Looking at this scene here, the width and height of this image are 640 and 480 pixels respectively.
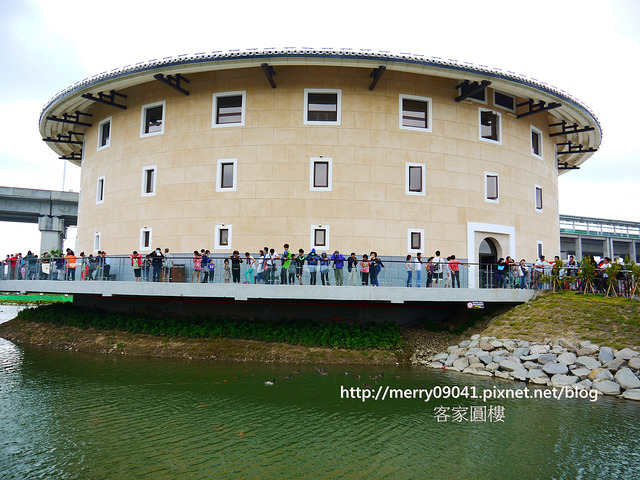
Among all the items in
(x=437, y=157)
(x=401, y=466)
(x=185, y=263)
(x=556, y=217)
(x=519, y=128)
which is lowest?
(x=401, y=466)

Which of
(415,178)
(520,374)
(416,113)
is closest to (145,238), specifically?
(415,178)

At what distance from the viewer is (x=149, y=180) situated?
2438 centimetres

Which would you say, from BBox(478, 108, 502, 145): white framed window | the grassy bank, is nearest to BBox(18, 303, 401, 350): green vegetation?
the grassy bank

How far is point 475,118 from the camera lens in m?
23.9

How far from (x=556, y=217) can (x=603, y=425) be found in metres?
19.6

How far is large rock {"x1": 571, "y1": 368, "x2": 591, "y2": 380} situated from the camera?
14.9 m

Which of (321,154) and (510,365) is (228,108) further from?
(510,365)

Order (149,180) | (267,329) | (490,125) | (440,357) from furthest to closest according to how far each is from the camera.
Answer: (490,125), (149,180), (267,329), (440,357)

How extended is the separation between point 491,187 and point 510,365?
10.5m

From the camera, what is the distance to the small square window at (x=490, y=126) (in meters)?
24.2

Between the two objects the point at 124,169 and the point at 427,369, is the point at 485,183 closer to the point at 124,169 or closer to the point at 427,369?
the point at 427,369

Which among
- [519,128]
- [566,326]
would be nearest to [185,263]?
[566,326]

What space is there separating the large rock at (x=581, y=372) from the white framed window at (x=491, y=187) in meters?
10.5

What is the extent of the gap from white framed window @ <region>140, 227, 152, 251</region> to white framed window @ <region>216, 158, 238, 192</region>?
4171mm
